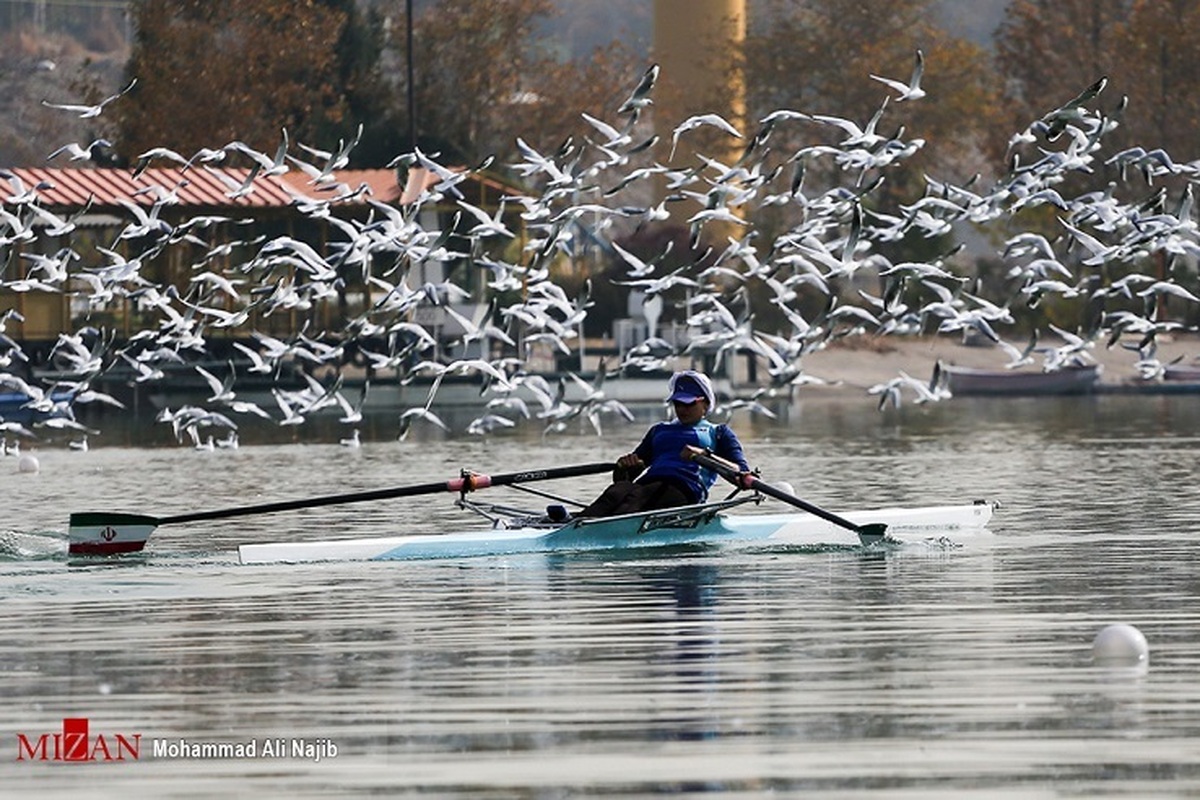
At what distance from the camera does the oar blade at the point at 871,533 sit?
26.4 m

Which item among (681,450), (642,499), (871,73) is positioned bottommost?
(642,499)

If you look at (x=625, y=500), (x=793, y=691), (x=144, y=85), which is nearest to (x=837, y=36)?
(x=144, y=85)

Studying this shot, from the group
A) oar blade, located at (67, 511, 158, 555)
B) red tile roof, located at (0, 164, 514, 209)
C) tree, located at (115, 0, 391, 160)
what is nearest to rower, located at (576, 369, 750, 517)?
oar blade, located at (67, 511, 158, 555)

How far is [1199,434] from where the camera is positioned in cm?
5222

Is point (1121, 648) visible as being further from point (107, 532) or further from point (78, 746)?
point (107, 532)

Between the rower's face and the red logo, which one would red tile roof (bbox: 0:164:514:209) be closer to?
the rower's face

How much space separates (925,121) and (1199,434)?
50.2 metres

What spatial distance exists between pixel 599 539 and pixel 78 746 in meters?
10.7

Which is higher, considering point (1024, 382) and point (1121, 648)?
point (1024, 382)

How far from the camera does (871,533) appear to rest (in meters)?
26.5

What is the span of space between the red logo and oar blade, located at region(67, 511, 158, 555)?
997cm

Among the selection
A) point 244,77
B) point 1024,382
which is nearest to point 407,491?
point 1024,382

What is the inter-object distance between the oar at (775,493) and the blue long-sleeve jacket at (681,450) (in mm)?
209

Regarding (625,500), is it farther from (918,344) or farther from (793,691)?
(918,344)
